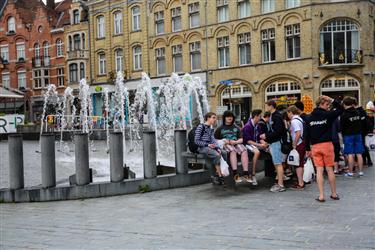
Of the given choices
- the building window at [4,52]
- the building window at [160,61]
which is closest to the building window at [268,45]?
the building window at [160,61]

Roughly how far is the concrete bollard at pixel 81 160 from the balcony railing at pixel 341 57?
26.2 m

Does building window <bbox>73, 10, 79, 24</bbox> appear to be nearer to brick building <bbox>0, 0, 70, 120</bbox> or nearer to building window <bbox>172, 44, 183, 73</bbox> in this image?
brick building <bbox>0, 0, 70, 120</bbox>

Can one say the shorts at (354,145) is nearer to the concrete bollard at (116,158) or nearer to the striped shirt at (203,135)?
the striped shirt at (203,135)

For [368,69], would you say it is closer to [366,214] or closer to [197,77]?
[197,77]

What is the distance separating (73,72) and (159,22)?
41.0 feet

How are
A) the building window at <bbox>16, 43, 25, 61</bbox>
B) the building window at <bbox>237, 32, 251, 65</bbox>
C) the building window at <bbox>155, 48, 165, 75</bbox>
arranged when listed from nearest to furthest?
the building window at <bbox>237, 32, 251, 65</bbox> < the building window at <bbox>155, 48, 165, 75</bbox> < the building window at <bbox>16, 43, 25, 61</bbox>

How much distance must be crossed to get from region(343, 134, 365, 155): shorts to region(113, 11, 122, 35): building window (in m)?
37.3

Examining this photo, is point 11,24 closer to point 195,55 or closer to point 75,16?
point 75,16

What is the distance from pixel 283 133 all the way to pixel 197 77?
29399mm

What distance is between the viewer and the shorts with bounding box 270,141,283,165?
9.15 m

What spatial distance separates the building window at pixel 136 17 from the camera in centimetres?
4430

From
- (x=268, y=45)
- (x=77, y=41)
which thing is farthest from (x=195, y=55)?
(x=77, y=41)

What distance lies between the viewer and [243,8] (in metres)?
36.8

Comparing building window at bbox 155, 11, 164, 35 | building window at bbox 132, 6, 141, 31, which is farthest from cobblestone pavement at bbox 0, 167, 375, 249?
building window at bbox 132, 6, 141, 31
